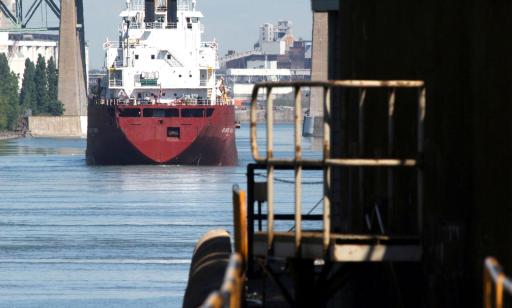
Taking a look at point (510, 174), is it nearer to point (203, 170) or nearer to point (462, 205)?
point (462, 205)

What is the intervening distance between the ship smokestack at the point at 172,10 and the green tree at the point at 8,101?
74351 mm

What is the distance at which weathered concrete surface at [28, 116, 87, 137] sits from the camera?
142 metres

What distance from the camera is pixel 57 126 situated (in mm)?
144375

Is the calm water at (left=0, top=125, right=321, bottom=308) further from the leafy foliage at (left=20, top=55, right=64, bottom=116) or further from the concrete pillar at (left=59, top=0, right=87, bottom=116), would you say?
the leafy foliage at (left=20, top=55, right=64, bottom=116)

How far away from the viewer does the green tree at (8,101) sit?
156 meters

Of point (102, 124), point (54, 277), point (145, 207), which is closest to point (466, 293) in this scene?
point (54, 277)

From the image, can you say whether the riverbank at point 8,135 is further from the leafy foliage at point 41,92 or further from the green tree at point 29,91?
the green tree at point 29,91

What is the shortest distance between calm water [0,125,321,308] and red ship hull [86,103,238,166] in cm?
89

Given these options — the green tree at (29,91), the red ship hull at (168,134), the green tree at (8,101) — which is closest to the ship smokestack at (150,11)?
the red ship hull at (168,134)

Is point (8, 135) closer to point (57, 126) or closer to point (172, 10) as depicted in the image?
point (57, 126)

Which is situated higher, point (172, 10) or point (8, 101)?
point (172, 10)

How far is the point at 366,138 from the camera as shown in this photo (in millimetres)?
13336

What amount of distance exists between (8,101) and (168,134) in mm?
87426

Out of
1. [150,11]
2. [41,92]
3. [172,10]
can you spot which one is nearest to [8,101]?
[41,92]
